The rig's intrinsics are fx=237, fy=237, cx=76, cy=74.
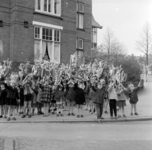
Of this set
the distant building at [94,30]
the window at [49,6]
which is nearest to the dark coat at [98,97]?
the window at [49,6]

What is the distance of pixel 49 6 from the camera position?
71.1 ft

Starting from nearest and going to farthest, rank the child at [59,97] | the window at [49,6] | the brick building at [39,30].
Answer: the child at [59,97] < the brick building at [39,30] < the window at [49,6]

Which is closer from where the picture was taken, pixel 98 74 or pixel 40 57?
pixel 98 74

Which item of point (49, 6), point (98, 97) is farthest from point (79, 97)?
point (49, 6)

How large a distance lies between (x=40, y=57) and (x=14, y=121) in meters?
10.0

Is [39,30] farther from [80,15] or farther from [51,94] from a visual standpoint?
[51,94]

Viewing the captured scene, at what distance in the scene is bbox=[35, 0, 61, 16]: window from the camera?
2105 centimetres

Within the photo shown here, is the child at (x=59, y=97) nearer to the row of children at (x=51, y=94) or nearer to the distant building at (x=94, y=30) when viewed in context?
the row of children at (x=51, y=94)

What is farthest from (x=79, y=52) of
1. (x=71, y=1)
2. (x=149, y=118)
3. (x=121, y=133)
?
(x=121, y=133)

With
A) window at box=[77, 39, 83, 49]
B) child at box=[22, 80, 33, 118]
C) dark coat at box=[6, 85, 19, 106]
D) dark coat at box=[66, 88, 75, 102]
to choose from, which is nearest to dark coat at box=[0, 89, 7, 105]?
dark coat at box=[6, 85, 19, 106]

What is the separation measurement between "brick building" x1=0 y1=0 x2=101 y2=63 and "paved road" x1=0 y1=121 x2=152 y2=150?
11630 millimetres

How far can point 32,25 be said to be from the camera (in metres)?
20.5

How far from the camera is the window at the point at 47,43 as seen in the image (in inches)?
824

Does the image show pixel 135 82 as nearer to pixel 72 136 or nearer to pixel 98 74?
pixel 98 74
